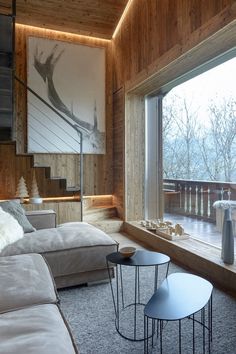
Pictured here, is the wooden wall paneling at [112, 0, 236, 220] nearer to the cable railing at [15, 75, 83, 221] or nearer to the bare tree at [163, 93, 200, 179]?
the bare tree at [163, 93, 200, 179]

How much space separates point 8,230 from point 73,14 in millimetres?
4205

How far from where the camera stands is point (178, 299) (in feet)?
5.14

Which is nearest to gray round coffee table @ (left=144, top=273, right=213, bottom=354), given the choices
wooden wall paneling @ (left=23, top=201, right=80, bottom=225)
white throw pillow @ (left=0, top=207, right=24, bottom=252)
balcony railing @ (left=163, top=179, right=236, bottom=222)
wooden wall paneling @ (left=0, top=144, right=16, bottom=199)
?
white throw pillow @ (left=0, top=207, right=24, bottom=252)

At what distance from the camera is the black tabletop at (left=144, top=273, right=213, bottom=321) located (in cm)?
141

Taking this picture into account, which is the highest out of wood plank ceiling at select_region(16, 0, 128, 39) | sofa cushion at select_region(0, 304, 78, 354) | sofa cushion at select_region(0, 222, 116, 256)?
wood plank ceiling at select_region(16, 0, 128, 39)

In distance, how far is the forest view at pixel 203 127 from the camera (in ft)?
10.7

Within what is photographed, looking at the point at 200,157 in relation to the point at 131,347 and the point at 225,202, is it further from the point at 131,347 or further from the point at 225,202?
the point at 131,347

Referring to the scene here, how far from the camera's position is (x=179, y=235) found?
3.79m

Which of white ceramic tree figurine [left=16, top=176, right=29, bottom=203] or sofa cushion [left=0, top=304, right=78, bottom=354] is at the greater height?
white ceramic tree figurine [left=16, top=176, right=29, bottom=203]

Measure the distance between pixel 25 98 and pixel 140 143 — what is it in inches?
88.7

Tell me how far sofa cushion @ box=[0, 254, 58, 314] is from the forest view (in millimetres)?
2331

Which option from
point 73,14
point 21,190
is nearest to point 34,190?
point 21,190

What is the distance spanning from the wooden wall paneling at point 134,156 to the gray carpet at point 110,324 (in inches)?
91.8

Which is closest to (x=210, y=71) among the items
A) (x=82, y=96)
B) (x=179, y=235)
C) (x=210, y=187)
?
(x=210, y=187)
